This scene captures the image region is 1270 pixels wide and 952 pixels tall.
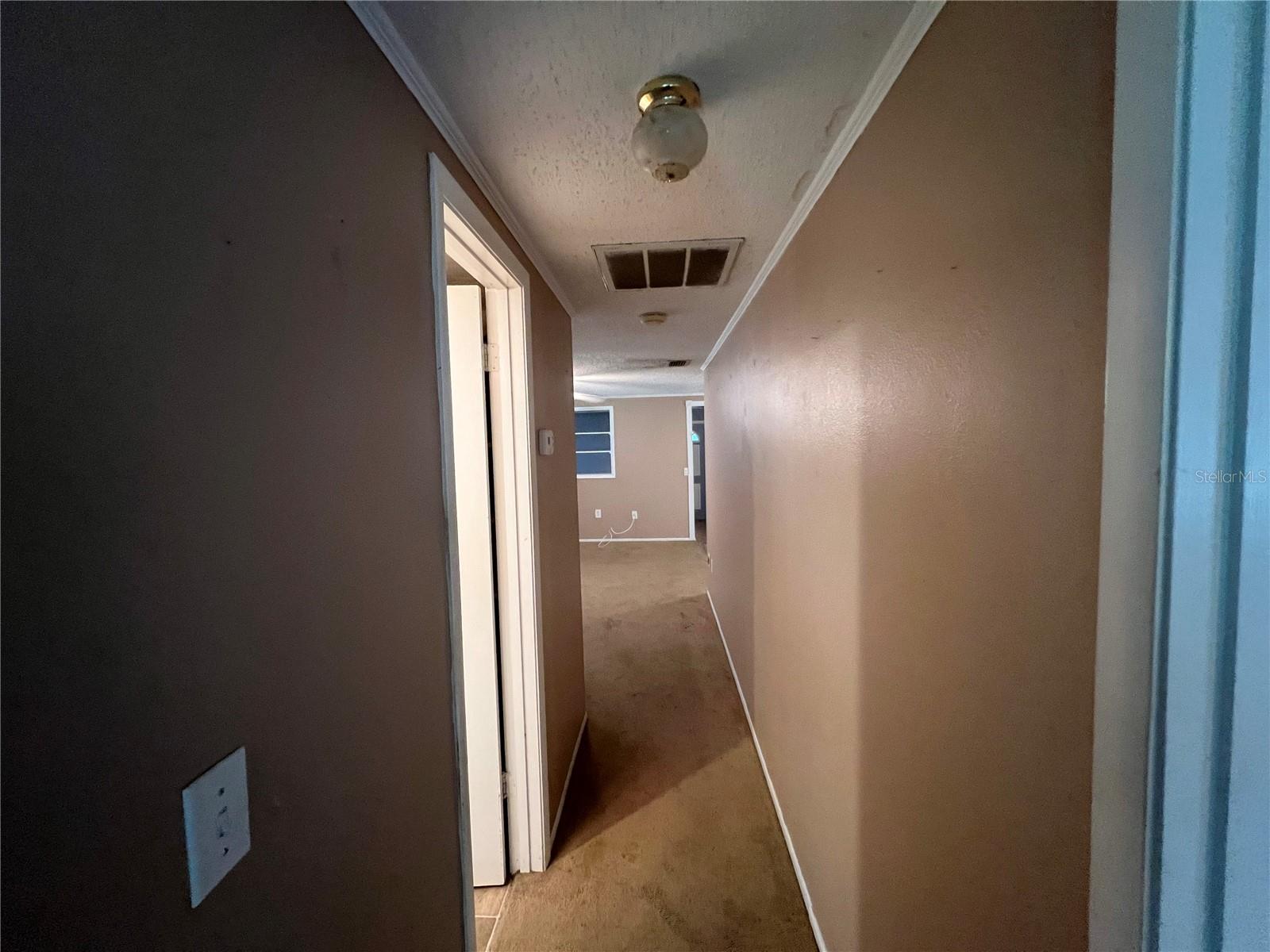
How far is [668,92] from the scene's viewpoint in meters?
0.87

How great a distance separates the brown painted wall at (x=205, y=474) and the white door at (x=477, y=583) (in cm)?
71

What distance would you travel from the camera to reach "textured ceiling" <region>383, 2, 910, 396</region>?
736mm

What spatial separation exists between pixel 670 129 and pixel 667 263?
0.96 metres

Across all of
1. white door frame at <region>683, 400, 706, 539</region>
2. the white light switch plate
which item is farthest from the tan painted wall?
the white light switch plate

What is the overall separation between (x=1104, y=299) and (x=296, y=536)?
3.12ft

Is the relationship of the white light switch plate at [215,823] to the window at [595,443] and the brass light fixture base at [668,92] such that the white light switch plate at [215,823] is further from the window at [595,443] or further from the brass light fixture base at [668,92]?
the window at [595,443]

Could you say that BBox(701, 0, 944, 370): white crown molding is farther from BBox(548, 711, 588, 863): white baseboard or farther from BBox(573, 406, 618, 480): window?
BBox(573, 406, 618, 480): window

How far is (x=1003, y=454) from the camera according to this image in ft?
2.00

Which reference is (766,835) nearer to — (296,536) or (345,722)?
(345,722)

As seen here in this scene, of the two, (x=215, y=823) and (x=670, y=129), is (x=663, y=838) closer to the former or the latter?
(x=215, y=823)

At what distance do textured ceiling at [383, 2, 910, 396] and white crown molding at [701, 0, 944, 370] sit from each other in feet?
0.06

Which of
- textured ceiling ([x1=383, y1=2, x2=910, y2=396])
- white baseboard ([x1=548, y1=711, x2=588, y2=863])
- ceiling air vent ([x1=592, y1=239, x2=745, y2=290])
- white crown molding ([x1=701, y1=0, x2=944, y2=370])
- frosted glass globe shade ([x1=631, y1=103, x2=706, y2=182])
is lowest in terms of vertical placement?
white baseboard ([x1=548, y1=711, x2=588, y2=863])

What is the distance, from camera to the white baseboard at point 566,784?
1.72 metres

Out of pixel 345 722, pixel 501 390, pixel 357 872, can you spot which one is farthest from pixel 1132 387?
pixel 501 390
